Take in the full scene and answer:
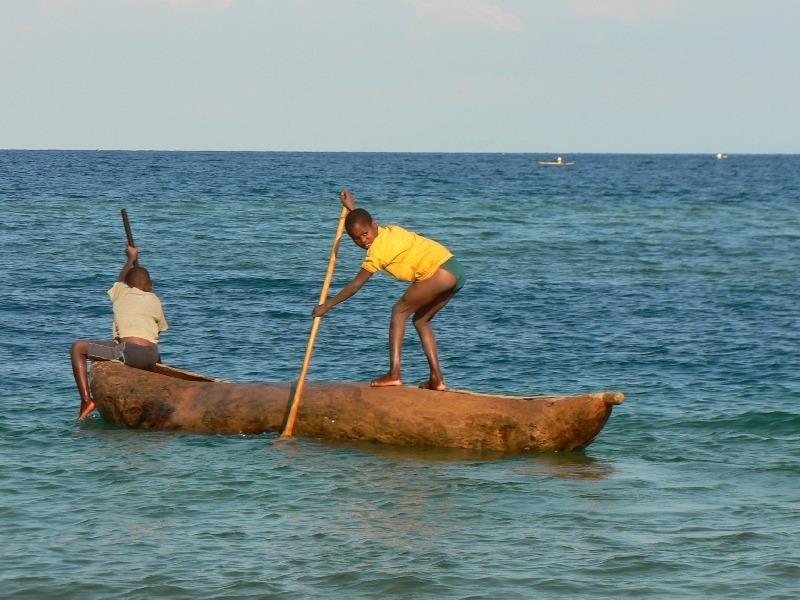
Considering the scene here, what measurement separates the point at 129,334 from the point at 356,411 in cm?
272

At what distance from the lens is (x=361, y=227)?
1098cm

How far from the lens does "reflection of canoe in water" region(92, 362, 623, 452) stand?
11.3 m

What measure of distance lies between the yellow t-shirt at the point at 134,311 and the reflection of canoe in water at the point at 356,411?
0.42 meters

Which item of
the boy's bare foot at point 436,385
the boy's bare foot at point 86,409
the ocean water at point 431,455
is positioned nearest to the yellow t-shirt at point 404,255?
the boy's bare foot at point 436,385

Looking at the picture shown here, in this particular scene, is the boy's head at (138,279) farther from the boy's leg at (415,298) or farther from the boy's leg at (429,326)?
the boy's leg at (429,326)

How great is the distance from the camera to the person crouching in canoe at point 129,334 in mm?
12633

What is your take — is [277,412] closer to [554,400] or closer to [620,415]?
[554,400]

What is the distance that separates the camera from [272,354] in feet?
57.2

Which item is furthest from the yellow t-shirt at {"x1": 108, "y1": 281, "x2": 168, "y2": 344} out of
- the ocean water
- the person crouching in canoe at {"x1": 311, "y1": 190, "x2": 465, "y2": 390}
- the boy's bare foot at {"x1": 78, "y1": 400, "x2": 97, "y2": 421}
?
the person crouching in canoe at {"x1": 311, "y1": 190, "x2": 465, "y2": 390}

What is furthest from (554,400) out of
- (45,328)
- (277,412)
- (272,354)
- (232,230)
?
(232,230)

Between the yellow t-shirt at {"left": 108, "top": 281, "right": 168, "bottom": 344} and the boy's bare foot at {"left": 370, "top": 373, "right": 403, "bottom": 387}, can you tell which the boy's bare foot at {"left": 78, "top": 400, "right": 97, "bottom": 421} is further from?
the boy's bare foot at {"left": 370, "top": 373, "right": 403, "bottom": 387}

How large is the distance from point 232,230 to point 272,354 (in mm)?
21835

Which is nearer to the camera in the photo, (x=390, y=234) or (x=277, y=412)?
(x=390, y=234)

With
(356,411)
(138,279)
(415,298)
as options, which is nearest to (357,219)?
(415,298)
